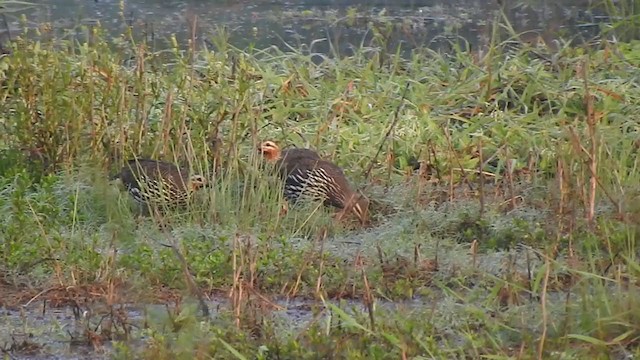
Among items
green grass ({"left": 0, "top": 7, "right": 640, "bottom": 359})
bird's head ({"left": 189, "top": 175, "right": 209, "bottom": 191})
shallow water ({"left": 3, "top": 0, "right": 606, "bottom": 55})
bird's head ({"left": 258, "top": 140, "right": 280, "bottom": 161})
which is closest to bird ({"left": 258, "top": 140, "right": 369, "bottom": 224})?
bird's head ({"left": 258, "top": 140, "right": 280, "bottom": 161})

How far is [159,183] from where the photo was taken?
634 cm

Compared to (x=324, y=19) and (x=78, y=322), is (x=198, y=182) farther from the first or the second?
(x=324, y=19)

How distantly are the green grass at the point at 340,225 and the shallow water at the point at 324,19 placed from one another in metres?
2.03

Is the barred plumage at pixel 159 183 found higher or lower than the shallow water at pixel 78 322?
lower

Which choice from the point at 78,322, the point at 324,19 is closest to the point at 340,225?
the point at 78,322

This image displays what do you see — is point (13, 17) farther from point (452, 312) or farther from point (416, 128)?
point (452, 312)

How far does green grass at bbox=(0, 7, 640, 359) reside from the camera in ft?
14.5

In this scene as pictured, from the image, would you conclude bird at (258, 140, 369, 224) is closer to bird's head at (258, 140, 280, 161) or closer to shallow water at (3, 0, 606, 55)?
bird's head at (258, 140, 280, 161)

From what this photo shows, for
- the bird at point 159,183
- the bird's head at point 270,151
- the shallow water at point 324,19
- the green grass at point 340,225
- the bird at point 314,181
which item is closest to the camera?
the green grass at point 340,225

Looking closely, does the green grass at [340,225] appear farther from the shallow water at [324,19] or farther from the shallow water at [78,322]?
the shallow water at [324,19]

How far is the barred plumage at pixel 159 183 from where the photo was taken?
6332mm

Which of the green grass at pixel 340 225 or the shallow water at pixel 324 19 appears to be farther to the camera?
the shallow water at pixel 324 19

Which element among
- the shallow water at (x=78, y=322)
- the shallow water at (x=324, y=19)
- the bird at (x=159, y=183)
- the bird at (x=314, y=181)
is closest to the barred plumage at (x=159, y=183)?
the bird at (x=159, y=183)

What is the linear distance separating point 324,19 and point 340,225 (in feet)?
22.6
